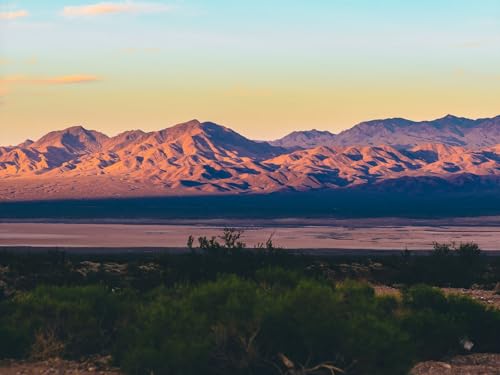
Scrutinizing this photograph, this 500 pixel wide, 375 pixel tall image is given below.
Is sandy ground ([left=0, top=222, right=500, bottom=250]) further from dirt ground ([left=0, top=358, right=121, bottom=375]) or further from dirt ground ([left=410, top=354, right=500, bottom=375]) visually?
dirt ground ([left=0, top=358, right=121, bottom=375])

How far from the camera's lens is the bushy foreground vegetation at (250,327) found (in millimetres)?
15000

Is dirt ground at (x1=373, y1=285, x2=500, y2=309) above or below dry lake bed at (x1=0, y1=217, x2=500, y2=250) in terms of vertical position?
below

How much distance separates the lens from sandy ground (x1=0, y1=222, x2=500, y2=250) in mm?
76500

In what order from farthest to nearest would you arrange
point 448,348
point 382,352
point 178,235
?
point 178,235 < point 448,348 < point 382,352

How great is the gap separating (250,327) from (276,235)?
251 feet

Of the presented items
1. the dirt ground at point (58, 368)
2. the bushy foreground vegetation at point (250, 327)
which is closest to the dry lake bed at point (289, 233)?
the bushy foreground vegetation at point (250, 327)

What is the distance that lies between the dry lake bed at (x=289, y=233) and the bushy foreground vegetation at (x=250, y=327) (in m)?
52.0

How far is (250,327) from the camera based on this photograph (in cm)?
1515

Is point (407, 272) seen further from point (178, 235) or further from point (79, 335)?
point (178, 235)

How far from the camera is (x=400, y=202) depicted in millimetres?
164625

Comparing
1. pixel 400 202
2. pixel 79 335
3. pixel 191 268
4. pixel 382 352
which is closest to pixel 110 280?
pixel 191 268

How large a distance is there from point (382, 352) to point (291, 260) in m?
20.9

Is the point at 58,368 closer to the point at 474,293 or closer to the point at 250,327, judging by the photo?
the point at 250,327

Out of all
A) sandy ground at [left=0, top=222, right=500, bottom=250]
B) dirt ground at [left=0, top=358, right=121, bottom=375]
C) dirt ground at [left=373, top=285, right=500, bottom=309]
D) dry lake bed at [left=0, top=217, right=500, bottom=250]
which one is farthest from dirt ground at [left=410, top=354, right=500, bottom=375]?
dry lake bed at [left=0, top=217, right=500, bottom=250]
